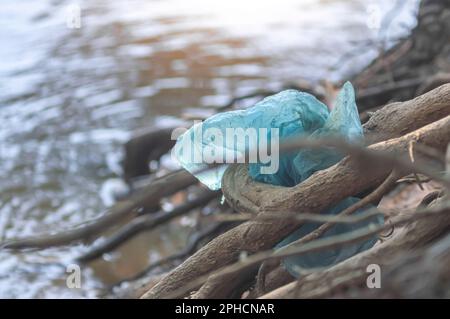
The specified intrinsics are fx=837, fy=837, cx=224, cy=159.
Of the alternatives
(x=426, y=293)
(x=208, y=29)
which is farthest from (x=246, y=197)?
(x=208, y=29)

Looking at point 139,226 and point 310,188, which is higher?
point 310,188

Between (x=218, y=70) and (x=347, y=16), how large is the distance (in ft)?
2.89

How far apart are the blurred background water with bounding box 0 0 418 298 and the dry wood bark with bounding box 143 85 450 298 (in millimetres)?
1033

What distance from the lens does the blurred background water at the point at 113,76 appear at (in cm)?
277

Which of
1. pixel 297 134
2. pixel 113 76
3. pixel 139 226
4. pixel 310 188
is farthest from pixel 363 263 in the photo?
pixel 113 76

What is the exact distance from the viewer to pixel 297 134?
1479mm

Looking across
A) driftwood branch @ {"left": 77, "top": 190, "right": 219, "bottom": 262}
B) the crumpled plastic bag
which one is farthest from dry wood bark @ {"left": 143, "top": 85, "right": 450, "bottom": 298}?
driftwood branch @ {"left": 77, "top": 190, "right": 219, "bottom": 262}

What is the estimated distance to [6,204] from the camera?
9.66ft

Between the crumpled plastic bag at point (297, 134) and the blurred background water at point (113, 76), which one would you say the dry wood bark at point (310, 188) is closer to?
the crumpled plastic bag at point (297, 134)

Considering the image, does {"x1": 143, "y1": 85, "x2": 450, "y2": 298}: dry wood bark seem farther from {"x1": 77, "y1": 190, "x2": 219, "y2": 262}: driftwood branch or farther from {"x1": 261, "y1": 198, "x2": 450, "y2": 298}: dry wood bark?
{"x1": 77, "y1": 190, "x2": 219, "y2": 262}: driftwood branch

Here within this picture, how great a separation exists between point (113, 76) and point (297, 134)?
8.27 feet

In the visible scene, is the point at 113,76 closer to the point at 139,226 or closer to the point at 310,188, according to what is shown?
the point at 139,226

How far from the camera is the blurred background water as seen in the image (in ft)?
9.10
